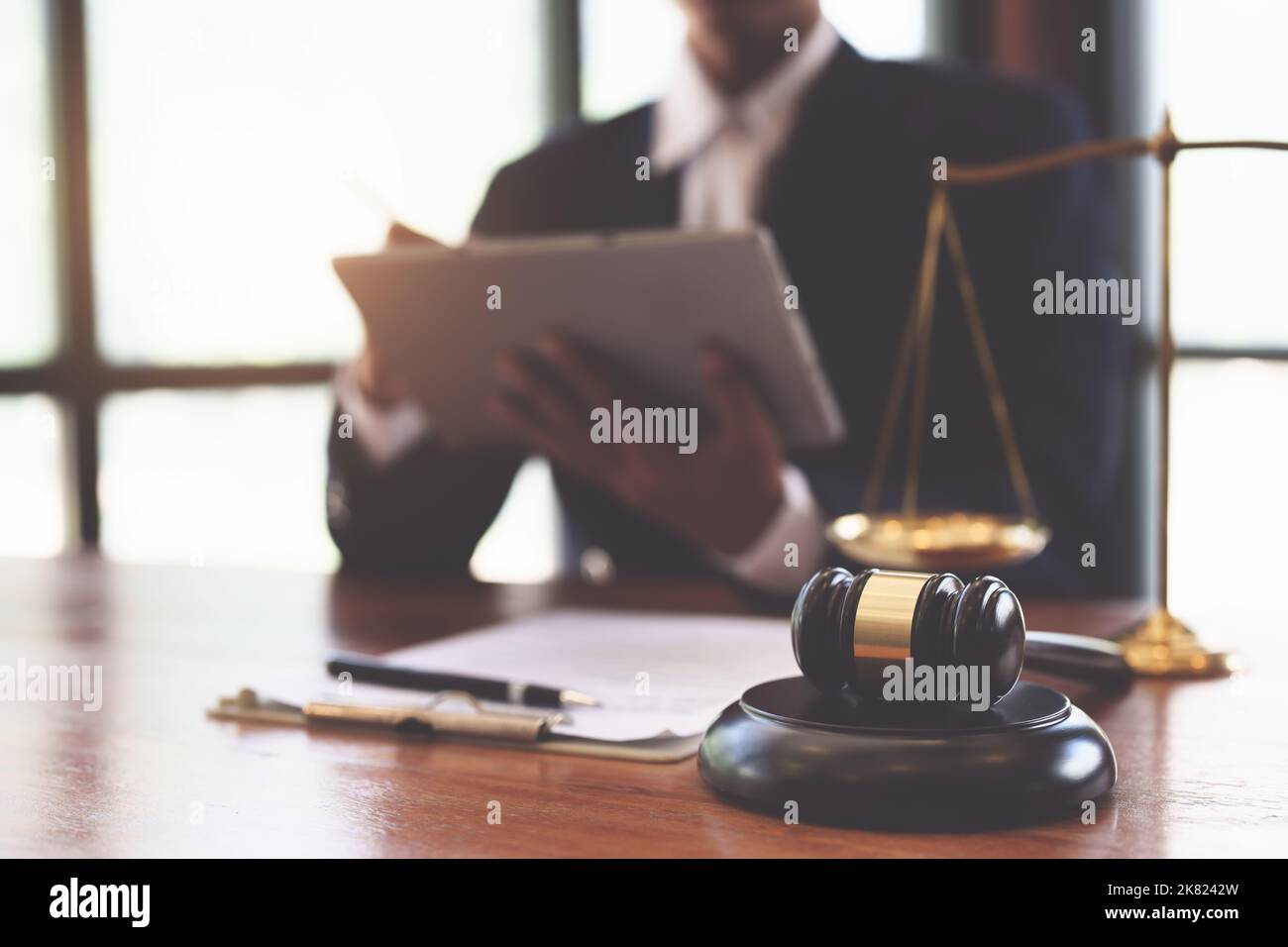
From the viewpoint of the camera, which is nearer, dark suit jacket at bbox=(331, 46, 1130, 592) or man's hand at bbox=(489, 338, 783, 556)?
man's hand at bbox=(489, 338, 783, 556)

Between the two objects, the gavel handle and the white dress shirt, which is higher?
the white dress shirt

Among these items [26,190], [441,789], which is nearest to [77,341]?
[26,190]

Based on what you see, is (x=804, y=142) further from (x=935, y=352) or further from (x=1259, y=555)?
(x=1259, y=555)

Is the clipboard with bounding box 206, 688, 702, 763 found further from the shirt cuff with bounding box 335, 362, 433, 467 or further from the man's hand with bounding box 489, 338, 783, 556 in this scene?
the shirt cuff with bounding box 335, 362, 433, 467

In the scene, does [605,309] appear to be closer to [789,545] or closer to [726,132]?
[789,545]

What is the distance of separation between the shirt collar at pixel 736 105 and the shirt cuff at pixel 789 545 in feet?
2.49

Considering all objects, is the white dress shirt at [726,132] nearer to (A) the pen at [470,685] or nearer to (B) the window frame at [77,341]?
(A) the pen at [470,685]

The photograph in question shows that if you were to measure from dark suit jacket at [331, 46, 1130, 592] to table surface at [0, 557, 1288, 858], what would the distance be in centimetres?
88

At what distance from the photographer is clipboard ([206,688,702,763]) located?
30.5 inches

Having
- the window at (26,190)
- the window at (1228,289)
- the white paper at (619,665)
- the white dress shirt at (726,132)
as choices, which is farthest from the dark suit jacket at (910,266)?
the window at (26,190)

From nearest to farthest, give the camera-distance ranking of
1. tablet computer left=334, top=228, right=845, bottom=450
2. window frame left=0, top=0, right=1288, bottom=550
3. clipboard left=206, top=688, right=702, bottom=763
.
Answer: clipboard left=206, top=688, right=702, bottom=763
tablet computer left=334, top=228, right=845, bottom=450
window frame left=0, top=0, right=1288, bottom=550

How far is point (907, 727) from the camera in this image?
2.11 feet

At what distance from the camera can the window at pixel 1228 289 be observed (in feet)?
9.68

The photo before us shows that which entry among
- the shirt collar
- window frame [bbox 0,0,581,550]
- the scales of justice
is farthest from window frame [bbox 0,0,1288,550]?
the scales of justice
